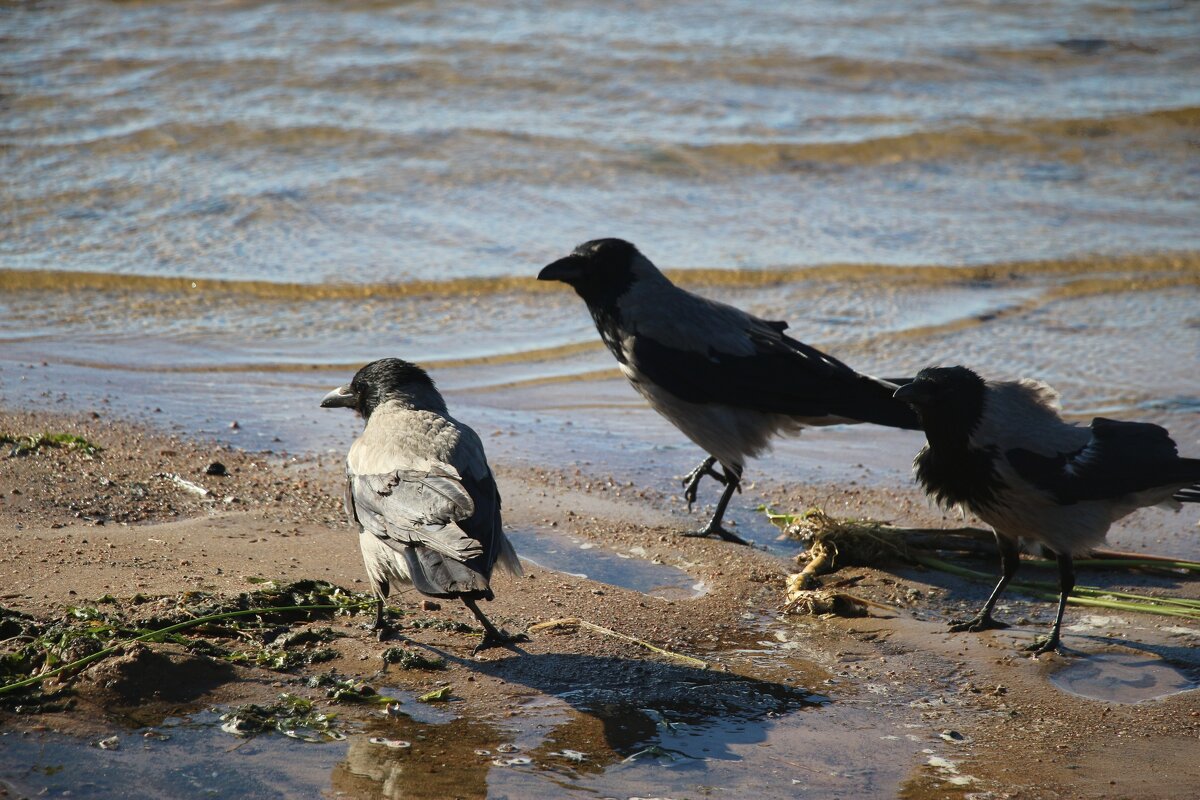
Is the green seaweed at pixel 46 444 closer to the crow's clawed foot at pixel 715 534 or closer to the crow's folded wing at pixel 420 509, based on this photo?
the crow's folded wing at pixel 420 509

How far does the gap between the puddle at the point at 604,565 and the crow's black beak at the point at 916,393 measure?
46.8 inches

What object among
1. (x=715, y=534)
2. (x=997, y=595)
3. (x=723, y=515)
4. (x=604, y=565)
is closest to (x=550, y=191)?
(x=723, y=515)

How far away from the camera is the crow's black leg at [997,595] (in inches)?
194

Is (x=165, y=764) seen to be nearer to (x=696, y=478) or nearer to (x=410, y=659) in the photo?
(x=410, y=659)

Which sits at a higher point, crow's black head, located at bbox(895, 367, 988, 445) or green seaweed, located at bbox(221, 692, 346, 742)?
crow's black head, located at bbox(895, 367, 988, 445)

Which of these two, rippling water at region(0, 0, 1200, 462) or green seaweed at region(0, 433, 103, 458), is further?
rippling water at region(0, 0, 1200, 462)

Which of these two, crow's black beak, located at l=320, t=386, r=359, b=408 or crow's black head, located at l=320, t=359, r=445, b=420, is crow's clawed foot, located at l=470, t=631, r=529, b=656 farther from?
crow's black beak, located at l=320, t=386, r=359, b=408

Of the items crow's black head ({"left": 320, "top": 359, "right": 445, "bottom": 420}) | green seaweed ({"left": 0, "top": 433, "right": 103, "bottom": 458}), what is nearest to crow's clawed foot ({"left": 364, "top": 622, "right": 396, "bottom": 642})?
crow's black head ({"left": 320, "top": 359, "right": 445, "bottom": 420})

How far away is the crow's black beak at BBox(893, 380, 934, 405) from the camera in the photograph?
491 centimetres

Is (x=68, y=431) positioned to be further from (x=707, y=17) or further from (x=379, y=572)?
(x=707, y=17)

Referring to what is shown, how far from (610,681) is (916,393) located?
1.71 metres

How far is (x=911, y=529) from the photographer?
5836 millimetres

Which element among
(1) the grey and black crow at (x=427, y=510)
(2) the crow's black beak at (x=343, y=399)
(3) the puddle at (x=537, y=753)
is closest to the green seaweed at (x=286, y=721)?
(3) the puddle at (x=537, y=753)

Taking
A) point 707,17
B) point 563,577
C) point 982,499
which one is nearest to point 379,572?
point 563,577
